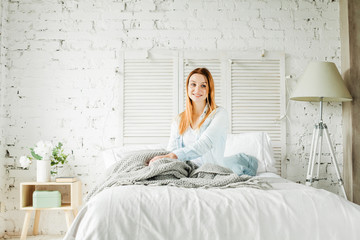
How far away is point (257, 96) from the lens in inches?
138

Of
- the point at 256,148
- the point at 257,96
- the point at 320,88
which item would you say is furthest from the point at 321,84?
the point at 256,148

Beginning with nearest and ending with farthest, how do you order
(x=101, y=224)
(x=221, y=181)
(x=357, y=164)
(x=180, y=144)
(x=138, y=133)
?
(x=101, y=224) → (x=221, y=181) → (x=180, y=144) → (x=357, y=164) → (x=138, y=133)

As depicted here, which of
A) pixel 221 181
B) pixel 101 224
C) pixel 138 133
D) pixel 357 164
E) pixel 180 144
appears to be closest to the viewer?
pixel 101 224

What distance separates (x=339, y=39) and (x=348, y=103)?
68cm

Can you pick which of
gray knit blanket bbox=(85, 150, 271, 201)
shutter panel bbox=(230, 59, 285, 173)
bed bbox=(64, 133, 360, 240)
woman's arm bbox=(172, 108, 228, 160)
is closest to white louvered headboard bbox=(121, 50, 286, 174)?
shutter panel bbox=(230, 59, 285, 173)

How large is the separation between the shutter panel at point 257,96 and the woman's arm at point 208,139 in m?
1.15

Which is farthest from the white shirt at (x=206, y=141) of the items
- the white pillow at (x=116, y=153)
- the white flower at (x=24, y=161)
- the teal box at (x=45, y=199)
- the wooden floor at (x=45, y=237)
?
the wooden floor at (x=45, y=237)

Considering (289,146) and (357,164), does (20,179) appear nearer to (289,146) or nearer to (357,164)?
(289,146)

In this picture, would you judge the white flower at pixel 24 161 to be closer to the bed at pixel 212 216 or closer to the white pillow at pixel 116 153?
the white pillow at pixel 116 153

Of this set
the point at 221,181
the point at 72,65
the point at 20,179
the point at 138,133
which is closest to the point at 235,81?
the point at 138,133

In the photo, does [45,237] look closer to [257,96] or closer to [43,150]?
[43,150]

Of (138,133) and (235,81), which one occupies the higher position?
(235,81)

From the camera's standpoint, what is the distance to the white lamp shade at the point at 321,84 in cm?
306

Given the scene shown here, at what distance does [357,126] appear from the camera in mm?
3289
